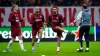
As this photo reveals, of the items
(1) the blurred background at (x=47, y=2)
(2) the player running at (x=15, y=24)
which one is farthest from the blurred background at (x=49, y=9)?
(2) the player running at (x=15, y=24)

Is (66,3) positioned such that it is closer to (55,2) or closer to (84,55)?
(55,2)

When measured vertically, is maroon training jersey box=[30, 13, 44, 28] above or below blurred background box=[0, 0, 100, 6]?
below

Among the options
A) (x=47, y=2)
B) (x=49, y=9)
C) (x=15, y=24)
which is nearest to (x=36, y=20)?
(x=15, y=24)

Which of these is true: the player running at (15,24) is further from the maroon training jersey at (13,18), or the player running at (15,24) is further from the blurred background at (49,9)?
the blurred background at (49,9)

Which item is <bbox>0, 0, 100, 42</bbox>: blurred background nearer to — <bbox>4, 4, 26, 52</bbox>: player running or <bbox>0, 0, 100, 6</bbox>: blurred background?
<bbox>0, 0, 100, 6</bbox>: blurred background

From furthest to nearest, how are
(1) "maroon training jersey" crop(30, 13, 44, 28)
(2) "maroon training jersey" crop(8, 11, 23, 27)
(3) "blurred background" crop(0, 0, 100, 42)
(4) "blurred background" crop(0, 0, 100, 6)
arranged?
(4) "blurred background" crop(0, 0, 100, 6) < (3) "blurred background" crop(0, 0, 100, 42) < (2) "maroon training jersey" crop(8, 11, 23, 27) < (1) "maroon training jersey" crop(30, 13, 44, 28)

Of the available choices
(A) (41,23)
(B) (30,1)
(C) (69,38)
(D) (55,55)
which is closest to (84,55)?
(D) (55,55)

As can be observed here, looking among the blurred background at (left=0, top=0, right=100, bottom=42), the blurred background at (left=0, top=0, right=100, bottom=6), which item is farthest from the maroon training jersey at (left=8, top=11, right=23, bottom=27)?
the blurred background at (left=0, top=0, right=100, bottom=6)

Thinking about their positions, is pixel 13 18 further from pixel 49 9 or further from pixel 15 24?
pixel 49 9

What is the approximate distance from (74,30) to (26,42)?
3.48 metres

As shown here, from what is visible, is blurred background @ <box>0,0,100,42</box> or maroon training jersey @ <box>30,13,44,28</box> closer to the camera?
maroon training jersey @ <box>30,13,44,28</box>

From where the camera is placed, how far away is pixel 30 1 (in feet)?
109

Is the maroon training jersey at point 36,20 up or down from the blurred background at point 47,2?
down

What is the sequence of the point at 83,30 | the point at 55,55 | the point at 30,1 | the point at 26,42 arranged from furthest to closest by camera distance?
the point at 30,1 → the point at 26,42 → the point at 83,30 → the point at 55,55
